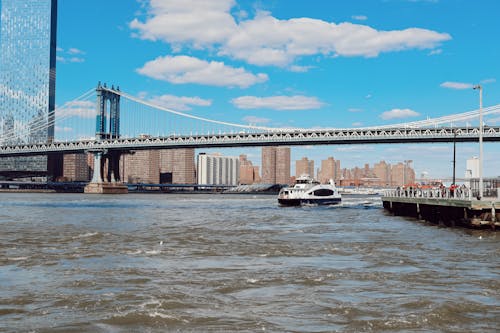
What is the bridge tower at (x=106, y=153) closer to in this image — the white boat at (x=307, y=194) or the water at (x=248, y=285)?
the white boat at (x=307, y=194)

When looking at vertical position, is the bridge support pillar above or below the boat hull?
above

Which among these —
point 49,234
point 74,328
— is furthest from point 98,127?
point 74,328

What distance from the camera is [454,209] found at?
34.5 metres

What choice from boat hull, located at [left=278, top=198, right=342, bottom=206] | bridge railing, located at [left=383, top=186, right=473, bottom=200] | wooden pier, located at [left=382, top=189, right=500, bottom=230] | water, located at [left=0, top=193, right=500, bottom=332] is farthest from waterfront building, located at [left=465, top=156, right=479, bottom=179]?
water, located at [left=0, top=193, right=500, bottom=332]

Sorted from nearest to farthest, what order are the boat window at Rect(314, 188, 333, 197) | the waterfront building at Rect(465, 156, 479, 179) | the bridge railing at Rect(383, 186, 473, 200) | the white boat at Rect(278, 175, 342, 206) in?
the bridge railing at Rect(383, 186, 473, 200), the waterfront building at Rect(465, 156, 479, 179), the white boat at Rect(278, 175, 342, 206), the boat window at Rect(314, 188, 333, 197)

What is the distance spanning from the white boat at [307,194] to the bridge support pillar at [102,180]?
7514 centimetres

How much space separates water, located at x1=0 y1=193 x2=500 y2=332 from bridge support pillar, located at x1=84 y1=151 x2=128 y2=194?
11133cm

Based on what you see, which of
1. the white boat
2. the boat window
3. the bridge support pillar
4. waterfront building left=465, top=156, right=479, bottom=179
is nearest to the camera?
waterfront building left=465, top=156, right=479, bottom=179

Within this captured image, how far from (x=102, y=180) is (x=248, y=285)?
12966 centimetres

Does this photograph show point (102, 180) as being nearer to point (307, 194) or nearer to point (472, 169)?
point (307, 194)

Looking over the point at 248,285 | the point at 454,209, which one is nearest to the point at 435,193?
the point at 454,209

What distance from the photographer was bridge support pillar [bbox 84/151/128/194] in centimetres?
13350

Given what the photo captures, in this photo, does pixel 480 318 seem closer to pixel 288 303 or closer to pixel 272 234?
pixel 288 303

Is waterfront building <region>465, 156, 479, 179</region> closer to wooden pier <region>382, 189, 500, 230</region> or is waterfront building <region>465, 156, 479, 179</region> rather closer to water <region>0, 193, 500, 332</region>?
wooden pier <region>382, 189, 500, 230</region>
